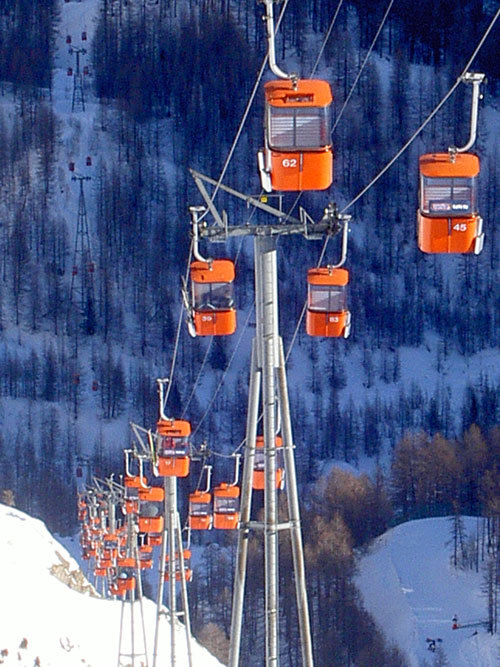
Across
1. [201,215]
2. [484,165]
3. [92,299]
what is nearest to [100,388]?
[92,299]

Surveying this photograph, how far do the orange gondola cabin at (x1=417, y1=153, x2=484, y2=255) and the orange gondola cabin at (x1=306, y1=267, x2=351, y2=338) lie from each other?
2.90 metres

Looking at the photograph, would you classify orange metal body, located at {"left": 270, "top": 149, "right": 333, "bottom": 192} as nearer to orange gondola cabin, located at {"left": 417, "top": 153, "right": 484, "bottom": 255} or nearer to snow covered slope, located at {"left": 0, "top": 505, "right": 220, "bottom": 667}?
orange gondola cabin, located at {"left": 417, "top": 153, "right": 484, "bottom": 255}

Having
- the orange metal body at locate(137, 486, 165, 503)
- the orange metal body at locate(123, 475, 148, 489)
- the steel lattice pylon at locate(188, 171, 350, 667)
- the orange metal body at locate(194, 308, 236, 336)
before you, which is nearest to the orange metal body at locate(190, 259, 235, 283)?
the orange metal body at locate(194, 308, 236, 336)

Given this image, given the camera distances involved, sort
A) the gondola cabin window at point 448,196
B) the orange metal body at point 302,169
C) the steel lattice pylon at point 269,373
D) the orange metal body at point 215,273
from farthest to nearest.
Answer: the orange metal body at point 215,273 < the steel lattice pylon at point 269,373 < the gondola cabin window at point 448,196 < the orange metal body at point 302,169

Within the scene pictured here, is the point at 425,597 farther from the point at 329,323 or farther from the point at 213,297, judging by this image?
the point at 329,323

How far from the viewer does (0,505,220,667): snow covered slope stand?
99.7 ft

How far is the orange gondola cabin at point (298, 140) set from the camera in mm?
14578

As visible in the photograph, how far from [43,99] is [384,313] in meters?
27.2

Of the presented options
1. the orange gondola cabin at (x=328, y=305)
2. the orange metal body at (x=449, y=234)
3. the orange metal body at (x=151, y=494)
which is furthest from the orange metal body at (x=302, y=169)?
the orange metal body at (x=151, y=494)

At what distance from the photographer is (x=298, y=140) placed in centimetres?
1464

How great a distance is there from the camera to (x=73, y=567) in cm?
4556

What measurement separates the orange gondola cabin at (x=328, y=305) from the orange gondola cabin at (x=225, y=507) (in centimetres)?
1351

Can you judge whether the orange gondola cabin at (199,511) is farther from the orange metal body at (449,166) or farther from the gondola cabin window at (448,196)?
the gondola cabin window at (448,196)

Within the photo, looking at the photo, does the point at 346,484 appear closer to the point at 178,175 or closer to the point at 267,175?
the point at 178,175
